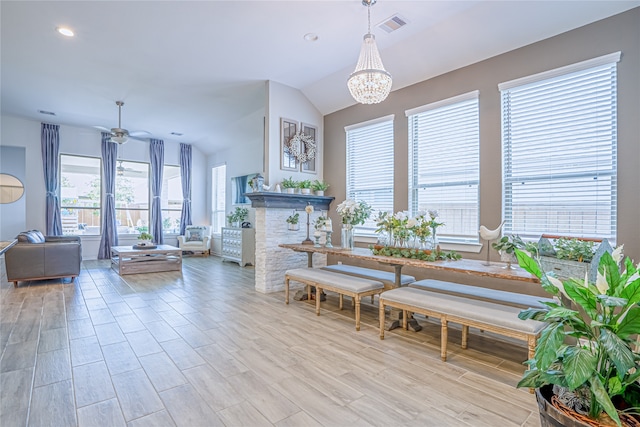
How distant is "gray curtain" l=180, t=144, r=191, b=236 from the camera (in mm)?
9695

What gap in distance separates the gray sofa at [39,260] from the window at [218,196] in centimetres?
425

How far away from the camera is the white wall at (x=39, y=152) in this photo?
24.5 ft

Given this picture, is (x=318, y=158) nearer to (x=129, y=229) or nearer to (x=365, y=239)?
(x=365, y=239)

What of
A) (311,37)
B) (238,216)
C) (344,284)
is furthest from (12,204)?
(344,284)

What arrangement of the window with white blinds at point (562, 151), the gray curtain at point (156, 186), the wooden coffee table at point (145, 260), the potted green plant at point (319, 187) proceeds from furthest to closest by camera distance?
the gray curtain at point (156, 186), the wooden coffee table at point (145, 260), the potted green plant at point (319, 187), the window with white blinds at point (562, 151)

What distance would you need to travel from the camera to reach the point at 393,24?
11.8ft

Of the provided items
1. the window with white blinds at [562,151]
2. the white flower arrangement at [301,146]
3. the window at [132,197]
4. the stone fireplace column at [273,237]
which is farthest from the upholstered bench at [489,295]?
the window at [132,197]

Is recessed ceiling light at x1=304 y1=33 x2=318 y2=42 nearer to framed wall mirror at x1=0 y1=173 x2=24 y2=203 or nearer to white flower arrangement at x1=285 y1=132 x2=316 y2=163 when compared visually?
white flower arrangement at x1=285 y1=132 x2=316 y2=163

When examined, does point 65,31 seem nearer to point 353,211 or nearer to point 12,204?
point 353,211

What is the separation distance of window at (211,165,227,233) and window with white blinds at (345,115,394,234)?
527cm

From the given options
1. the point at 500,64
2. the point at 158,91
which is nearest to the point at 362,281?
the point at 500,64

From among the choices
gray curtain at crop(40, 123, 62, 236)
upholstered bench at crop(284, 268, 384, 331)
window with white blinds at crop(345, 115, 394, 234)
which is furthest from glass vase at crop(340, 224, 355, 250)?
gray curtain at crop(40, 123, 62, 236)

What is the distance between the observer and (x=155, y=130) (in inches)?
328

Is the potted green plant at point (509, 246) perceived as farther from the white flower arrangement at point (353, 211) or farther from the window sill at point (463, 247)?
the white flower arrangement at point (353, 211)
